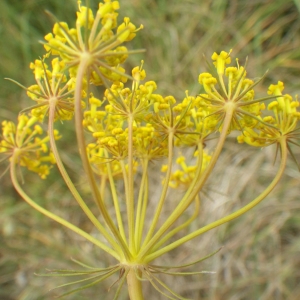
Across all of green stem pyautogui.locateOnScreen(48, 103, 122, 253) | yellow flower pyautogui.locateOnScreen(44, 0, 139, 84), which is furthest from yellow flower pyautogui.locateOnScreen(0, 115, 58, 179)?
yellow flower pyautogui.locateOnScreen(44, 0, 139, 84)

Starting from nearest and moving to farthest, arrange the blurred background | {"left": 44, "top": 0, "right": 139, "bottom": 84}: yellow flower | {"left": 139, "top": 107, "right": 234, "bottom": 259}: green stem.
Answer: {"left": 44, "top": 0, "right": 139, "bottom": 84}: yellow flower, {"left": 139, "top": 107, "right": 234, "bottom": 259}: green stem, the blurred background

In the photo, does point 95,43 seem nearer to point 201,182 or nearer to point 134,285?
point 201,182

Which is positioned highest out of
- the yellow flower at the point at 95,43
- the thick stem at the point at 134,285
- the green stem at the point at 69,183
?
the yellow flower at the point at 95,43

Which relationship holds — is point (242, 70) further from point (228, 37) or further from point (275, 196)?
point (228, 37)

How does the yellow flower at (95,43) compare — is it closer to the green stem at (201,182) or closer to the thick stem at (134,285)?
the green stem at (201,182)

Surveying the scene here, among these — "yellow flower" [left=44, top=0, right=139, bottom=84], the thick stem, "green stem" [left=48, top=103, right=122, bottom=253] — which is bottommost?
the thick stem

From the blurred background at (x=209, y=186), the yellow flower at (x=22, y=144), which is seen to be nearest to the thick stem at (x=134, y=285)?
the yellow flower at (x=22, y=144)

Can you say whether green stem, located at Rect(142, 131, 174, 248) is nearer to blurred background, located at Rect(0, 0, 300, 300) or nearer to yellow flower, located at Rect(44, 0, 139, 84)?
yellow flower, located at Rect(44, 0, 139, 84)

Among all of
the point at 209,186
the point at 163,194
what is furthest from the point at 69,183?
the point at 209,186
